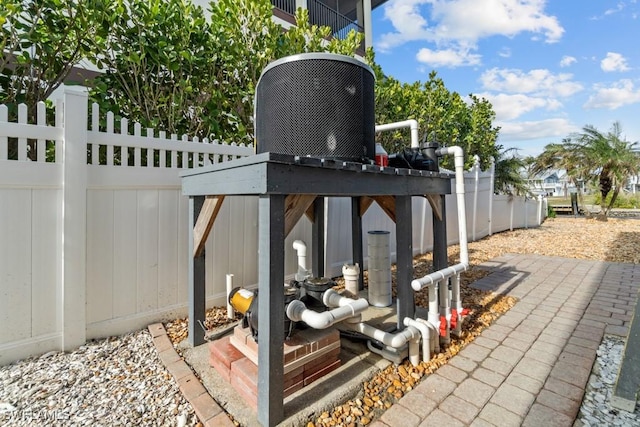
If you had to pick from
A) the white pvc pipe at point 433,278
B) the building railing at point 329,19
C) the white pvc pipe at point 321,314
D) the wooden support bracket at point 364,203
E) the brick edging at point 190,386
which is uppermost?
the building railing at point 329,19

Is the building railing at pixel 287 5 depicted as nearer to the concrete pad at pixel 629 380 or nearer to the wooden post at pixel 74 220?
the wooden post at pixel 74 220

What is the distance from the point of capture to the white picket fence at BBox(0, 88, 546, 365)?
80.6 inches

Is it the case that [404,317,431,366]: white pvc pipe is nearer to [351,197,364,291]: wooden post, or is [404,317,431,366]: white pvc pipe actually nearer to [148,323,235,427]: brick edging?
[148,323,235,427]: brick edging

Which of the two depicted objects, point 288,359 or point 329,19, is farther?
point 329,19

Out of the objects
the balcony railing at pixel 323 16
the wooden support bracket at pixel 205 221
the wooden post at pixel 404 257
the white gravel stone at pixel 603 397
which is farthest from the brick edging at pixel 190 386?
the balcony railing at pixel 323 16

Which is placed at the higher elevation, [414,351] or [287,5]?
[287,5]

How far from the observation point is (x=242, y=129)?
343cm

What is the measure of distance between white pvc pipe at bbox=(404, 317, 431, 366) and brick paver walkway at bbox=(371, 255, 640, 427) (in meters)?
0.14

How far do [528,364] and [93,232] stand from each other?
3435mm

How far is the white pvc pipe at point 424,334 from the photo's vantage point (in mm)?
2111

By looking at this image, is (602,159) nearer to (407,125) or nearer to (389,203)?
(407,125)

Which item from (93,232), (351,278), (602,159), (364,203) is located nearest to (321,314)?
(351,278)

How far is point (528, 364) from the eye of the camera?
2.13m

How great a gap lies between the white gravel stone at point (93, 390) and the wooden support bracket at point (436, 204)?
228 centimetres
